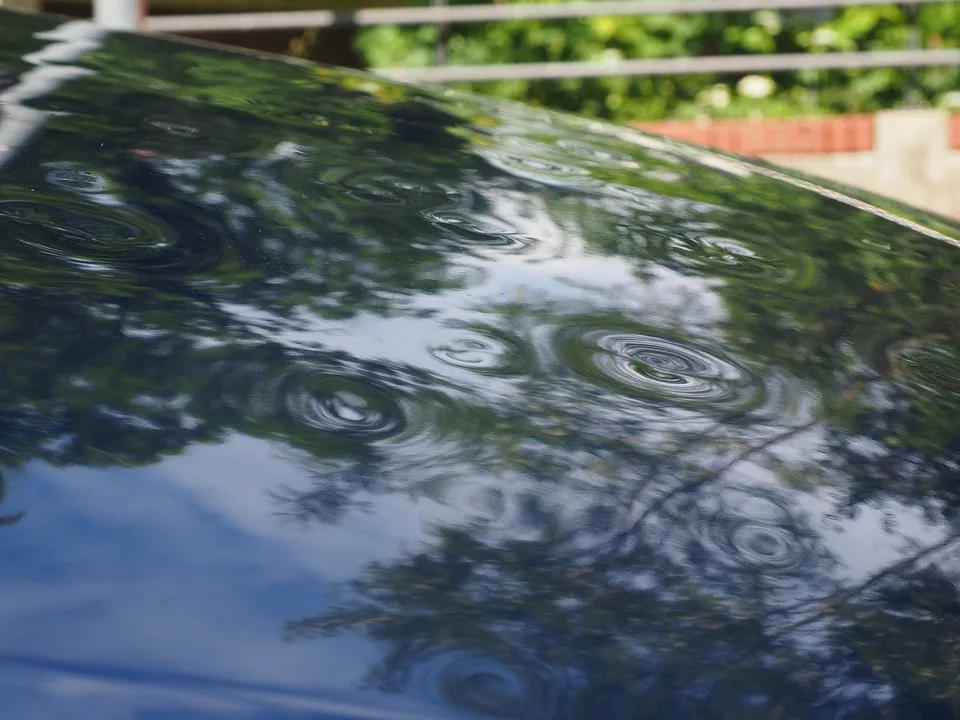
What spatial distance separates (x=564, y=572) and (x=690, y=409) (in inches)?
12.4

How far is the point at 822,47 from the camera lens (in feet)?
20.2

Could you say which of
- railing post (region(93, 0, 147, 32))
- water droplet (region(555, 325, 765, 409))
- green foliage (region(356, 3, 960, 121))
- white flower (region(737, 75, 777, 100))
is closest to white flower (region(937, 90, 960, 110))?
green foliage (region(356, 3, 960, 121))

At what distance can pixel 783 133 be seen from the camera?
18.6ft

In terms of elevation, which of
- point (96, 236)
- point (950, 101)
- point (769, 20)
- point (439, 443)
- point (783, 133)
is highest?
point (769, 20)

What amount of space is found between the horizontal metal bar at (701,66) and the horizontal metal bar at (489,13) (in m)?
0.24

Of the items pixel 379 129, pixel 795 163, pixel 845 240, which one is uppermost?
pixel 379 129

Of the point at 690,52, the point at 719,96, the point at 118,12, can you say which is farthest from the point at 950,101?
the point at 118,12

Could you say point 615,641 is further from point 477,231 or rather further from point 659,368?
point 477,231

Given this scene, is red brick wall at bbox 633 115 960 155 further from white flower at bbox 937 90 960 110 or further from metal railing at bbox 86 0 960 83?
white flower at bbox 937 90 960 110

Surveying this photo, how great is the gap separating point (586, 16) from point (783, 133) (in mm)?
1116

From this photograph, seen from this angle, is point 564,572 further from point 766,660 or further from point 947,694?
point 947,694

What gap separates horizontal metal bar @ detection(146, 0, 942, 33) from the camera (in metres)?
5.66

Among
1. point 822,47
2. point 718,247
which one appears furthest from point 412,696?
point 822,47

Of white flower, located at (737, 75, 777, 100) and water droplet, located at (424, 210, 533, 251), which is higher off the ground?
water droplet, located at (424, 210, 533, 251)
